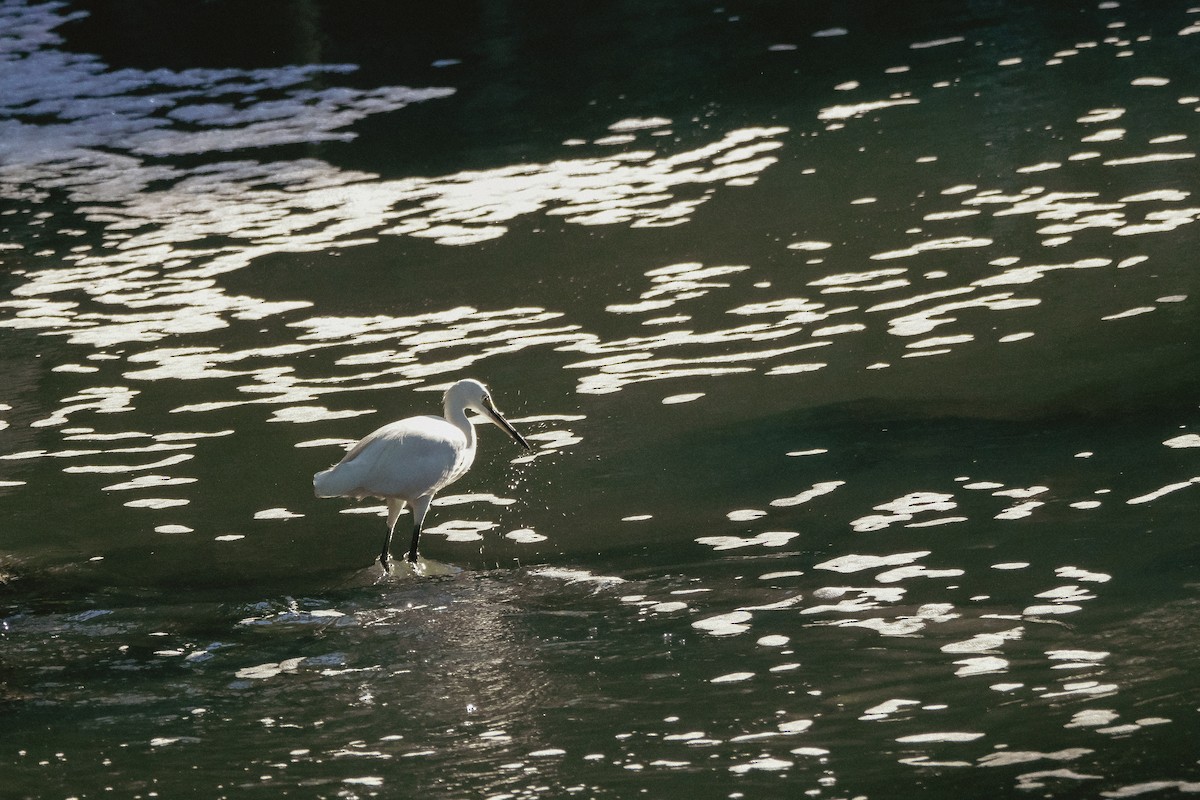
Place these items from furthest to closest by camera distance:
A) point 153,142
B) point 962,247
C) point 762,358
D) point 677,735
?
point 153,142 → point 962,247 → point 762,358 → point 677,735

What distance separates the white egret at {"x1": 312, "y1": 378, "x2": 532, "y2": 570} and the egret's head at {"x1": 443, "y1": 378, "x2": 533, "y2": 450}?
11.1 inches

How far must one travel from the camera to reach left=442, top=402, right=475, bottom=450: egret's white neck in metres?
10.1

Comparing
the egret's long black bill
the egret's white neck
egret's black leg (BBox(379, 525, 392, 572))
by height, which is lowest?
egret's black leg (BBox(379, 525, 392, 572))

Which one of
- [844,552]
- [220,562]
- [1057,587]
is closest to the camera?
[1057,587]

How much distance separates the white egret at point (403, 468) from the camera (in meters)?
9.27

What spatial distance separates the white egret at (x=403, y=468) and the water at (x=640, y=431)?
340 mm

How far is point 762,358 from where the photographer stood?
11.9 metres

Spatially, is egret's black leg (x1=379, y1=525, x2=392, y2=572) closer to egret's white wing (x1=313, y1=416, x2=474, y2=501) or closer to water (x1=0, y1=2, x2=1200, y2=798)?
water (x1=0, y1=2, x2=1200, y2=798)

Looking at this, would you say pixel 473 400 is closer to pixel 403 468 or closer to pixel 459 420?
pixel 459 420

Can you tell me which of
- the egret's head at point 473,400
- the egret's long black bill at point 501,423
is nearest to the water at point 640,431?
the egret's long black bill at point 501,423

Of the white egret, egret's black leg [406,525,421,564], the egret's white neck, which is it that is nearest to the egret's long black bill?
the egret's white neck

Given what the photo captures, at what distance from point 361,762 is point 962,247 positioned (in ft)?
26.9

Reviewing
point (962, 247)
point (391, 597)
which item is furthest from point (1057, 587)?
point (962, 247)

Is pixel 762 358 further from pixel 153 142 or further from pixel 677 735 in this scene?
pixel 153 142
